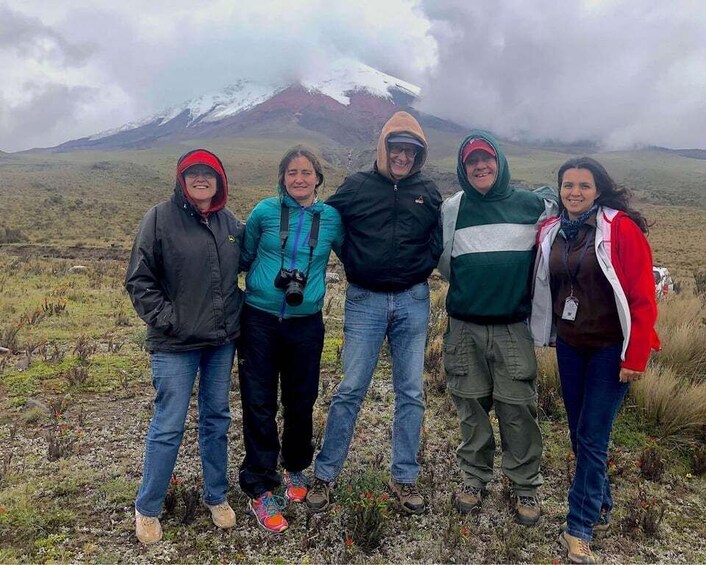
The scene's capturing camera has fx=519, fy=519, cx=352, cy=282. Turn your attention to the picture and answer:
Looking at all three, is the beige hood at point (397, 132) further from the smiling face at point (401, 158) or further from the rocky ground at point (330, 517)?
the rocky ground at point (330, 517)

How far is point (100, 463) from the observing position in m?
3.87

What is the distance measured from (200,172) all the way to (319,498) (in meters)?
2.21

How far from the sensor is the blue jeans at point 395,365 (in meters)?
3.45

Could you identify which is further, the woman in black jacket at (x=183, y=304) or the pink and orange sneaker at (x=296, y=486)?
the pink and orange sneaker at (x=296, y=486)

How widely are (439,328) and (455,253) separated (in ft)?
14.2

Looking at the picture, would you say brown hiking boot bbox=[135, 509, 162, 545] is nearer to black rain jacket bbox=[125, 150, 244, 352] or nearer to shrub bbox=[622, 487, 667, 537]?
black rain jacket bbox=[125, 150, 244, 352]

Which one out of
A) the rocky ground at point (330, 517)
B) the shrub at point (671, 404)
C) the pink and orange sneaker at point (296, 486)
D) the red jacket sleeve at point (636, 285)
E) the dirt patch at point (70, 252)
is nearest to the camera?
the red jacket sleeve at point (636, 285)

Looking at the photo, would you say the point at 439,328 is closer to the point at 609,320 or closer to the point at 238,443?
the point at 238,443

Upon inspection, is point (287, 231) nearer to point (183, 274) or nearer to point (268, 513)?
point (183, 274)

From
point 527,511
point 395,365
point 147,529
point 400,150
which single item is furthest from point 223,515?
point 400,150

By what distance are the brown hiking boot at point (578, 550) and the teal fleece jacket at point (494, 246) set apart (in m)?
1.32

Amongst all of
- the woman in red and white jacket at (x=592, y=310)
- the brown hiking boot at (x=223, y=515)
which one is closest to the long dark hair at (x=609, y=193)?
the woman in red and white jacket at (x=592, y=310)

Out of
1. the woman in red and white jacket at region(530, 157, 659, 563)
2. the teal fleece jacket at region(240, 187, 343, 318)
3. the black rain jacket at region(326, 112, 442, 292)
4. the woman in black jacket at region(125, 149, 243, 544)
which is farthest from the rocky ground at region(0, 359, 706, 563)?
the black rain jacket at region(326, 112, 442, 292)

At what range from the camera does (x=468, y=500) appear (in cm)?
343
